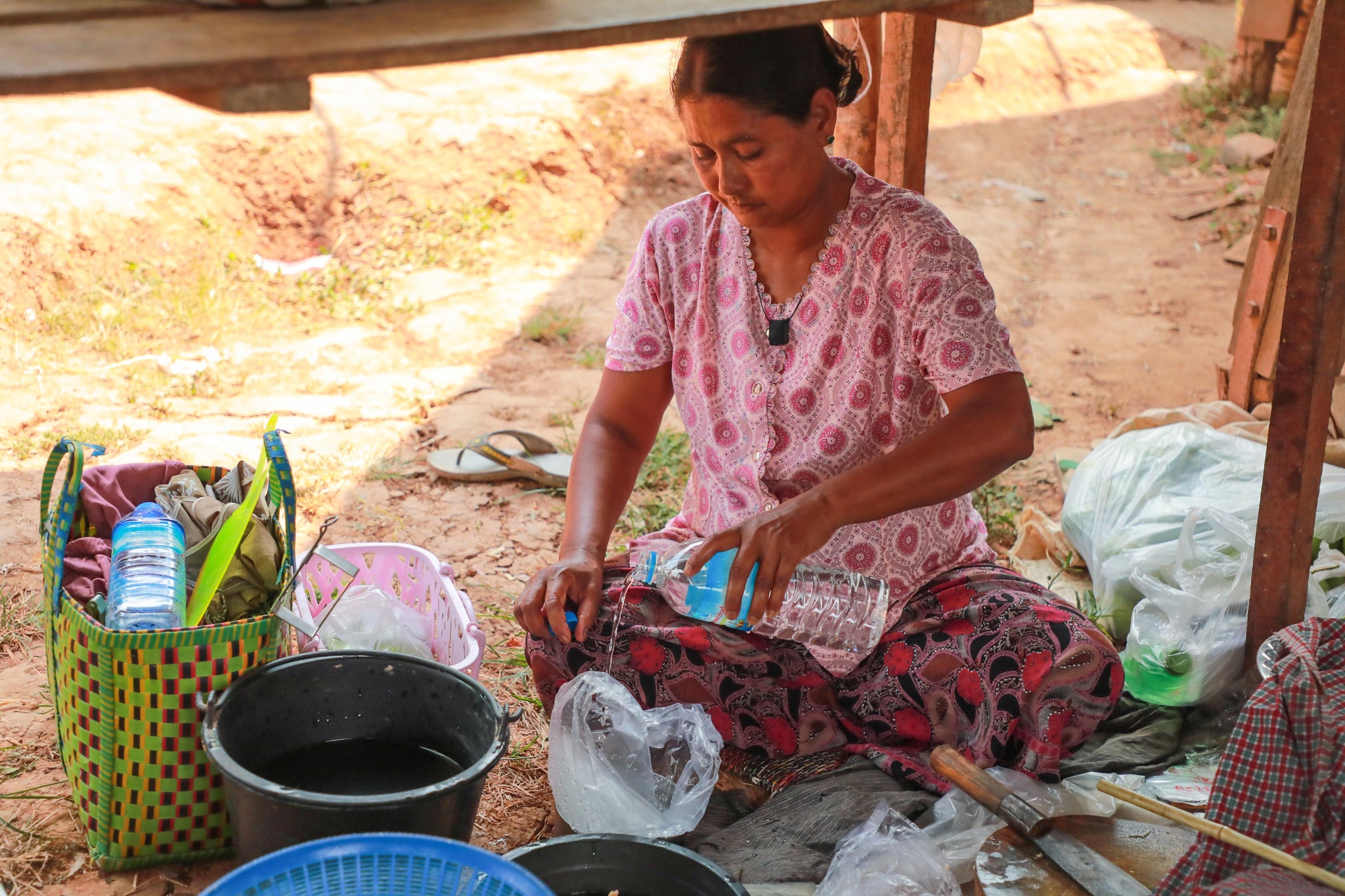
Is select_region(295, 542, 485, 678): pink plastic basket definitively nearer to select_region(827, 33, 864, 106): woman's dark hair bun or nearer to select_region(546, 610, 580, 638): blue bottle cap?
select_region(546, 610, 580, 638): blue bottle cap

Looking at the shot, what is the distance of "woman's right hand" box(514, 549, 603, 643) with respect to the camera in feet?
7.68

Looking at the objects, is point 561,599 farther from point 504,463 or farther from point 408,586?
point 504,463

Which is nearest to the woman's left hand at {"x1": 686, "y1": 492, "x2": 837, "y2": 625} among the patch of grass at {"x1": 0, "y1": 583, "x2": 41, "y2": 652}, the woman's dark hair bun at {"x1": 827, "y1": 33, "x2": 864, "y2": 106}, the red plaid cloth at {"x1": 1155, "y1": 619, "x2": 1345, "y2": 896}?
the red plaid cloth at {"x1": 1155, "y1": 619, "x2": 1345, "y2": 896}

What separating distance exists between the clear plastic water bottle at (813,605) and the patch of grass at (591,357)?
9.51ft

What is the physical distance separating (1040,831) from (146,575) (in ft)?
5.24

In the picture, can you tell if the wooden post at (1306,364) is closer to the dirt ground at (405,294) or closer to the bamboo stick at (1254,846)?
the bamboo stick at (1254,846)

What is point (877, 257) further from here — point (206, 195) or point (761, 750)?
point (206, 195)

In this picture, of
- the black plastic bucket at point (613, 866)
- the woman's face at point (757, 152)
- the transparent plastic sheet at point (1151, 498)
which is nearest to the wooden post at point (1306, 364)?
the transparent plastic sheet at point (1151, 498)

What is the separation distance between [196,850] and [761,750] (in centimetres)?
112

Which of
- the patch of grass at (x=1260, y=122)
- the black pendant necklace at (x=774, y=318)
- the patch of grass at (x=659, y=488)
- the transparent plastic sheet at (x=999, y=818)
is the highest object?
the black pendant necklace at (x=774, y=318)

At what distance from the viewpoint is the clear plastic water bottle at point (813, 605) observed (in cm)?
245

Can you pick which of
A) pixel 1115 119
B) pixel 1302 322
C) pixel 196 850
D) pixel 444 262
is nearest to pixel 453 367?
pixel 444 262

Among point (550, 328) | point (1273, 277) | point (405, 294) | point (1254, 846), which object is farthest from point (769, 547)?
point (405, 294)

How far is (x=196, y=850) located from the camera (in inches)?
86.2
